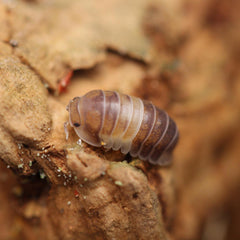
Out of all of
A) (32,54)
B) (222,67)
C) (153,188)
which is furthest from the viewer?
(222,67)

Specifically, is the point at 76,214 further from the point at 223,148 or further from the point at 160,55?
the point at 223,148

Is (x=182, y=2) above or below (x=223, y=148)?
above

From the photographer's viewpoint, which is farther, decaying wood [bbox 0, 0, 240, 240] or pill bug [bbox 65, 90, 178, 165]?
pill bug [bbox 65, 90, 178, 165]

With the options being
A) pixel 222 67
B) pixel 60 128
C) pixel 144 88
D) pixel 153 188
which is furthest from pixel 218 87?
pixel 60 128

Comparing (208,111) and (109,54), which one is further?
(208,111)

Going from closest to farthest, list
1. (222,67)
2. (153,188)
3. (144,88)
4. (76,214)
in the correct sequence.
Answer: (76,214), (153,188), (144,88), (222,67)
